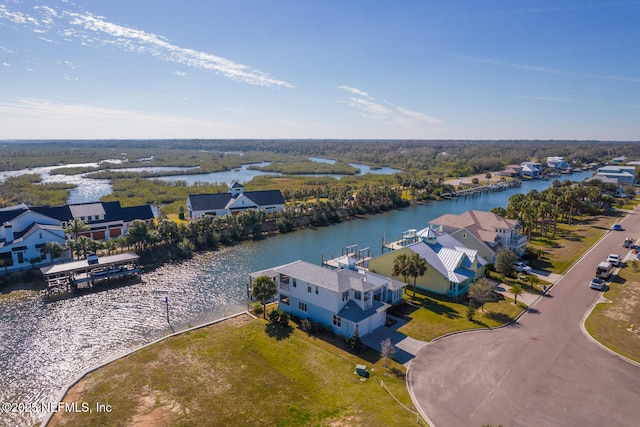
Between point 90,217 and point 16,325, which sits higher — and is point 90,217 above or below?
above

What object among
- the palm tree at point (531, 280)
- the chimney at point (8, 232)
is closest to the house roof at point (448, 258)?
the palm tree at point (531, 280)

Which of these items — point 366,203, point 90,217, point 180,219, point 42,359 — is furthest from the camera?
point 366,203

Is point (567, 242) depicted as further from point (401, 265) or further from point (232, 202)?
point (232, 202)

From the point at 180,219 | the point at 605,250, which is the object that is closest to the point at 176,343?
the point at 180,219

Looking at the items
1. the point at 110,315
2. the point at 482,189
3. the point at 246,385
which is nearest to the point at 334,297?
the point at 246,385

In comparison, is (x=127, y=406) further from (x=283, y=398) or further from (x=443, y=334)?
(x=443, y=334)

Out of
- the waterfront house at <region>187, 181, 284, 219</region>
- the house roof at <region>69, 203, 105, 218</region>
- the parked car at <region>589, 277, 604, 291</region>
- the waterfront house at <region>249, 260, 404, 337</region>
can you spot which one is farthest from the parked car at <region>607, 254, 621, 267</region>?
the house roof at <region>69, 203, 105, 218</region>

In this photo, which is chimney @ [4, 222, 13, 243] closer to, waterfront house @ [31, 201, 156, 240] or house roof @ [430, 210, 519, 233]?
waterfront house @ [31, 201, 156, 240]
